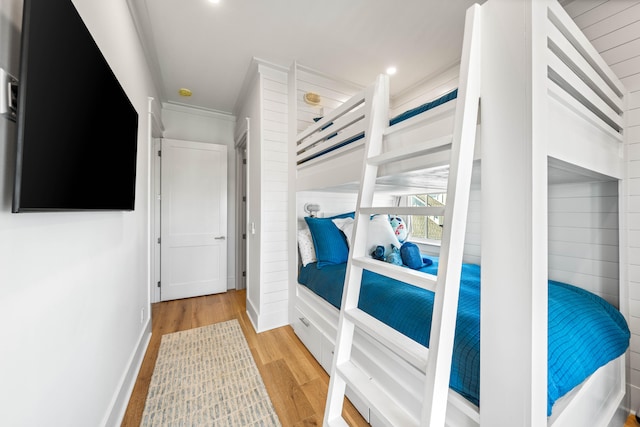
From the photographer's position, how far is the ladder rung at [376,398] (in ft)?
2.89

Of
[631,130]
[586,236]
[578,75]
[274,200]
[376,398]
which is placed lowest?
[376,398]

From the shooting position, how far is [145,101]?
2248 millimetres

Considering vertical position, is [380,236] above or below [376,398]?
above

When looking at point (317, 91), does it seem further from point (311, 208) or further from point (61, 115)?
point (61, 115)

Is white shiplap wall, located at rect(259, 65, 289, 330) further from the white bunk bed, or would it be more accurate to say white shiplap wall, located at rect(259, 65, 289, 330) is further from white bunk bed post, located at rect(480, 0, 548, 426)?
white bunk bed post, located at rect(480, 0, 548, 426)

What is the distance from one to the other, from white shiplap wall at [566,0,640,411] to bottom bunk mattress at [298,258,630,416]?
29 centimetres

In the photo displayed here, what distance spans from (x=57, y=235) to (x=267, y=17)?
200cm

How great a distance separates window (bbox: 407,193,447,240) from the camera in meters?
3.00

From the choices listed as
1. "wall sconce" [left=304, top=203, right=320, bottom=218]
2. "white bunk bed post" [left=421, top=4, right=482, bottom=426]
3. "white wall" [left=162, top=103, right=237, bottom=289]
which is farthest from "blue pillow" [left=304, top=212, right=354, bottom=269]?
"white wall" [left=162, top=103, right=237, bottom=289]

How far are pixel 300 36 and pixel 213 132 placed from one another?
2.18 metres

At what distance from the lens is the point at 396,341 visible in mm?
941

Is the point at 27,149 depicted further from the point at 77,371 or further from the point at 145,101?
the point at 145,101

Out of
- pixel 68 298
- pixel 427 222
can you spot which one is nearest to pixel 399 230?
pixel 427 222

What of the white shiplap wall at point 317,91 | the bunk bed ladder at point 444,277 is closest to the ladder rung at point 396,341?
the bunk bed ladder at point 444,277
